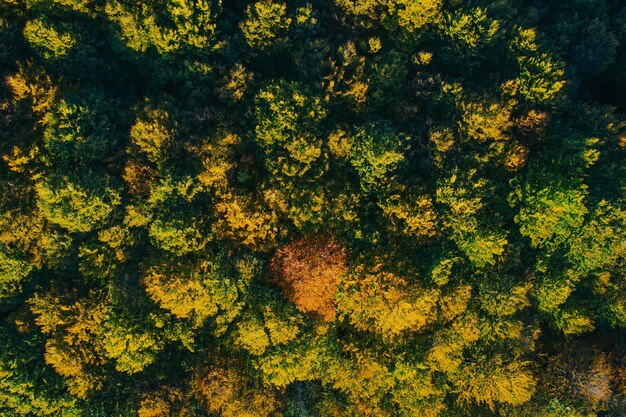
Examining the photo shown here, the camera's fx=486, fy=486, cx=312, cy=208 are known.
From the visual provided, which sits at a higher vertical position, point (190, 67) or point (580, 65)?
point (580, 65)

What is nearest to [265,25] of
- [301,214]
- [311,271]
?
[301,214]

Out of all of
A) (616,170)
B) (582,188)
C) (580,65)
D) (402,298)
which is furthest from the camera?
(580,65)

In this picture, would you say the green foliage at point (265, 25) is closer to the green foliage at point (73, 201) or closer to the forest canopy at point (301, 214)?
the forest canopy at point (301, 214)

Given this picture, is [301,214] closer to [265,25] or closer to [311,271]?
[311,271]

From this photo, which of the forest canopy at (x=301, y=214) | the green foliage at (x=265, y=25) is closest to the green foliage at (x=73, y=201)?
the forest canopy at (x=301, y=214)

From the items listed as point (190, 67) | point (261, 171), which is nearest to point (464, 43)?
point (261, 171)

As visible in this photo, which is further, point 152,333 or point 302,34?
point 302,34

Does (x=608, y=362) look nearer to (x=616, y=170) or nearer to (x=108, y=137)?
(x=616, y=170)

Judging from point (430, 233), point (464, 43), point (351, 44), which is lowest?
point (430, 233)
